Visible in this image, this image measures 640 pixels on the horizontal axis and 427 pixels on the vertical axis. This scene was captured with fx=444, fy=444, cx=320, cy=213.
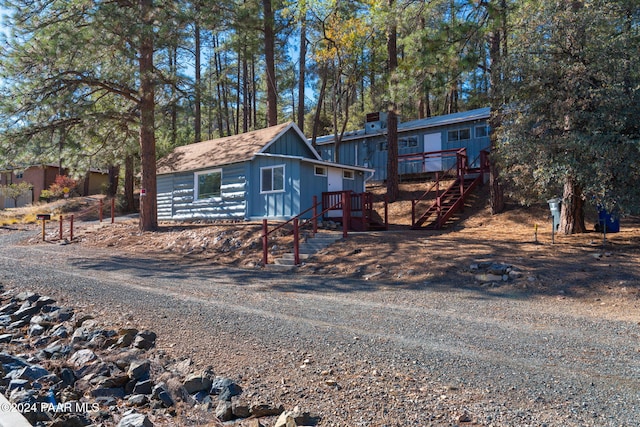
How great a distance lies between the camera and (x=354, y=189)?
61.6ft

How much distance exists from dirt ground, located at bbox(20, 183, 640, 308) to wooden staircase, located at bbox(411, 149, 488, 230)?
0.47 metres

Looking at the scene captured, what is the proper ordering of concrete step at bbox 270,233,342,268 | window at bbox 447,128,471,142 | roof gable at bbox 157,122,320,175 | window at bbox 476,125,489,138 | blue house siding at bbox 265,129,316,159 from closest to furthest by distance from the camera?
concrete step at bbox 270,233,342,268 → roof gable at bbox 157,122,320,175 → blue house siding at bbox 265,129,316,159 → window at bbox 476,125,489,138 → window at bbox 447,128,471,142

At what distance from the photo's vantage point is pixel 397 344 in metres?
4.84

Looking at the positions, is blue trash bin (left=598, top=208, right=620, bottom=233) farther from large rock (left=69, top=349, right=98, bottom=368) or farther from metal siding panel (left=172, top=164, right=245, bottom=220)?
metal siding panel (left=172, top=164, right=245, bottom=220)

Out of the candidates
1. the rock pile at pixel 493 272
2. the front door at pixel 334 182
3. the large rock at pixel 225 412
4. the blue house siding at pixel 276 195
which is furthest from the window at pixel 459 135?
the large rock at pixel 225 412

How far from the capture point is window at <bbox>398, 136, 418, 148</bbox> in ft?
80.4

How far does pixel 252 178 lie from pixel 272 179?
86cm

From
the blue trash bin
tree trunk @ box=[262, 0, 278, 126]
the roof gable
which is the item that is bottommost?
the blue trash bin

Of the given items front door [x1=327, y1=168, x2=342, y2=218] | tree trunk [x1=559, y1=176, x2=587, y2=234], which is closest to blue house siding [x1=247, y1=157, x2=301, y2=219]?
front door [x1=327, y1=168, x2=342, y2=218]

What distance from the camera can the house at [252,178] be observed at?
16.1 meters

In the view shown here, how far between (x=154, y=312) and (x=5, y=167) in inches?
426

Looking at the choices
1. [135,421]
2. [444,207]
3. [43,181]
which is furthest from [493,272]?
[43,181]

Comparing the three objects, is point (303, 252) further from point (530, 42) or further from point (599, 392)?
point (599, 392)

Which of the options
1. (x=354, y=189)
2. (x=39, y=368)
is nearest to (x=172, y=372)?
(x=39, y=368)
